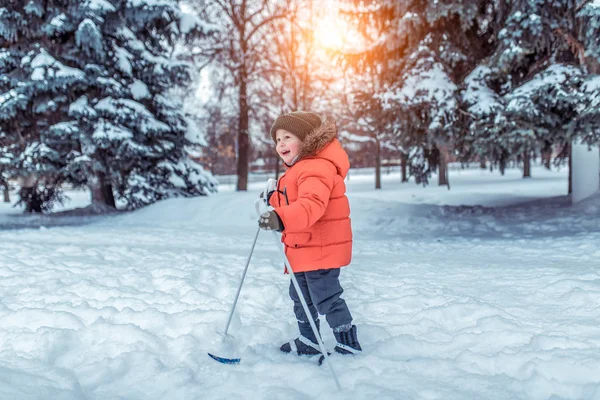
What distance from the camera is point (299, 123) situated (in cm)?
299

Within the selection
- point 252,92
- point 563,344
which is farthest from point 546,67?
point 252,92

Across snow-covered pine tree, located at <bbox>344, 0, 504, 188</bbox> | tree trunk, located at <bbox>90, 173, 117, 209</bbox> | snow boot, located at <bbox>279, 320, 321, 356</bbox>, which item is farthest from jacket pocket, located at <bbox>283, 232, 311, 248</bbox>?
tree trunk, located at <bbox>90, 173, 117, 209</bbox>

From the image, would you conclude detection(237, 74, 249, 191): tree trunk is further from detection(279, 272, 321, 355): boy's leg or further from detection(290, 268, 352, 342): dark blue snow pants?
detection(290, 268, 352, 342): dark blue snow pants

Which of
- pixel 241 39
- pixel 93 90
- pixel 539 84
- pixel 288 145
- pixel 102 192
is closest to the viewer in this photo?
pixel 288 145

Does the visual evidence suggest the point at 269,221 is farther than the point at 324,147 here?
No

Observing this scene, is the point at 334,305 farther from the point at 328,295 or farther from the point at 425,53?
the point at 425,53

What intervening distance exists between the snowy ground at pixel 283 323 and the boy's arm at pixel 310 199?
3.15 ft

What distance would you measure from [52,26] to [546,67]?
1126 cm

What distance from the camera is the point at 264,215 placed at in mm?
2574

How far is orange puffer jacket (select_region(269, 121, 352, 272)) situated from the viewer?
2.84m

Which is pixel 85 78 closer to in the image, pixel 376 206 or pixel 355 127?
pixel 376 206

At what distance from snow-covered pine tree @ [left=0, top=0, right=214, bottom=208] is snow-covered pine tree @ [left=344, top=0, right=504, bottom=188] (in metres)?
6.10

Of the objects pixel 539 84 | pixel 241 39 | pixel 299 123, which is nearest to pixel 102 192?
pixel 241 39

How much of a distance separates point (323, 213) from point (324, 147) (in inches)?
18.4
